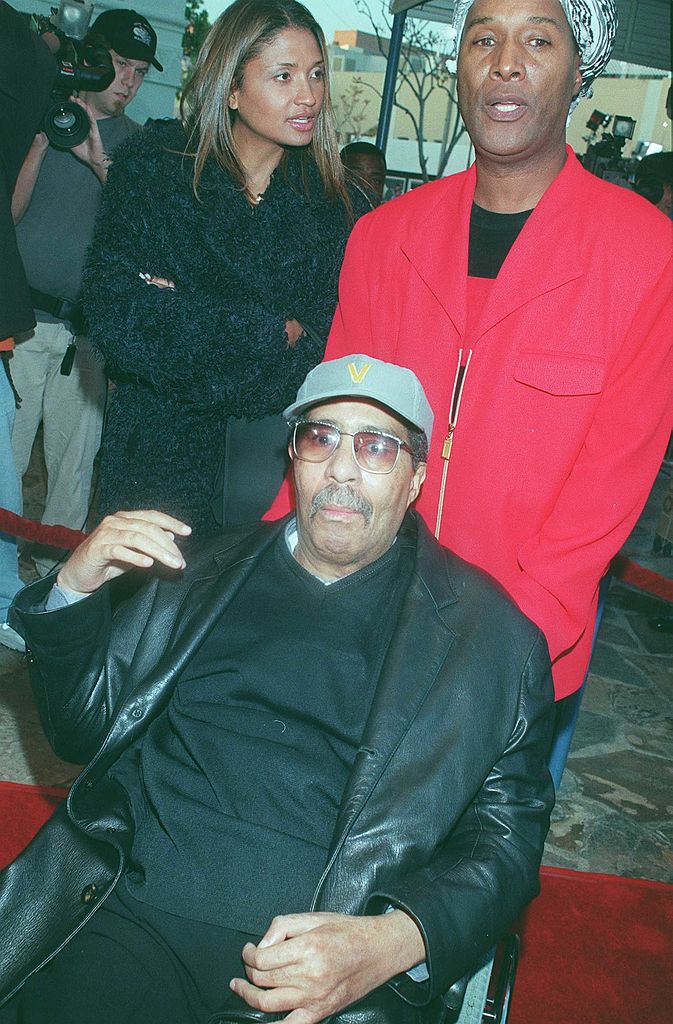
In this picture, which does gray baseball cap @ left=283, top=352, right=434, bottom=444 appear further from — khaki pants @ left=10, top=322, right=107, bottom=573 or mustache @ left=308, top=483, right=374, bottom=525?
khaki pants @ left=10, top=322, right=107, bottom=573

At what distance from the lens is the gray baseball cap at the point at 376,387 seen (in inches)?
83.3

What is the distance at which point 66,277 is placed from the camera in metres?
4.38

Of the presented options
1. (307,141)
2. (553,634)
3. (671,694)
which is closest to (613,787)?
(671,694)

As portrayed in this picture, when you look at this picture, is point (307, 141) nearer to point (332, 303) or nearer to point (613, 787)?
point (332, 303)

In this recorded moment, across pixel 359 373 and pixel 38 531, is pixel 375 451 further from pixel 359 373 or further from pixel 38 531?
pixel 38 531

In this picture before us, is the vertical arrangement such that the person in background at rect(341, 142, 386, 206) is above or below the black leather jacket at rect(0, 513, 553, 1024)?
above

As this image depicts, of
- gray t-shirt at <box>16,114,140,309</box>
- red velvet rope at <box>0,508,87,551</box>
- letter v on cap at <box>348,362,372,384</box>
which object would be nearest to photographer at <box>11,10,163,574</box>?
gray t-shirt at <box>16,114,140,309</box>

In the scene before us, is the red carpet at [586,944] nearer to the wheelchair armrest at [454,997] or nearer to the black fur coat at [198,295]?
the wheelchair armrest at [454,997]

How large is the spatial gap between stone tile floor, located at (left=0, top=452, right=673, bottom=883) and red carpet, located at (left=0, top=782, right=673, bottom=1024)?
0.47 ft

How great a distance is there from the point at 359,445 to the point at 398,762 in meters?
0.68

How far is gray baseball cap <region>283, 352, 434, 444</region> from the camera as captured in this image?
2.12 m

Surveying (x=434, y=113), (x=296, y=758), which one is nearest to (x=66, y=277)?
(x=296, y=758)

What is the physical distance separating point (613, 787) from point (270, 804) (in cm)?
257

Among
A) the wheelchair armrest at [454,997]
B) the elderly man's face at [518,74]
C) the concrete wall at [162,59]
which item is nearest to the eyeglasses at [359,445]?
the elderly man's face at [518,74]
